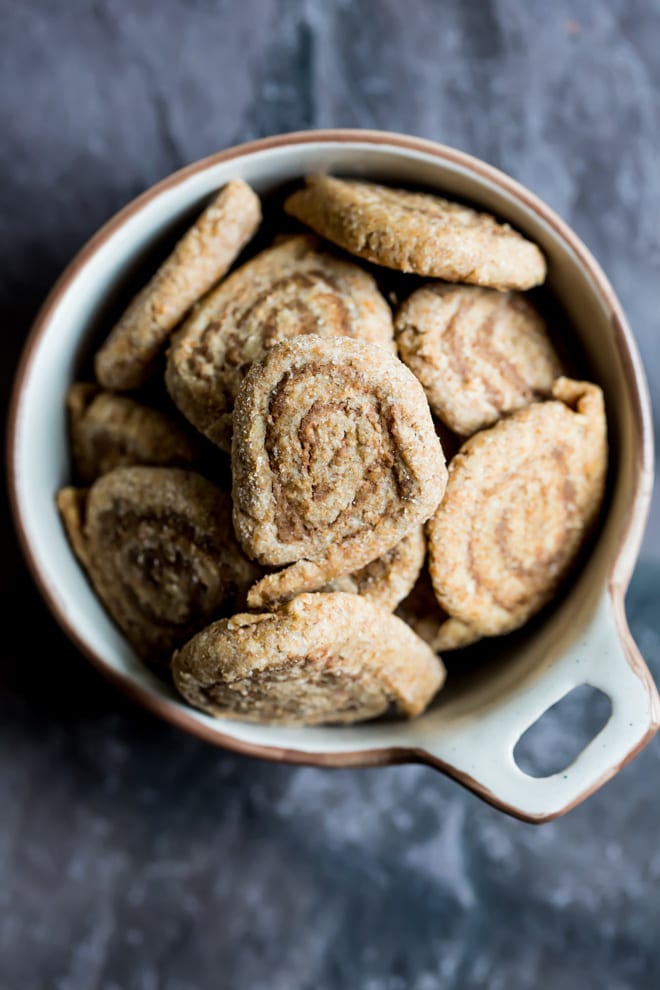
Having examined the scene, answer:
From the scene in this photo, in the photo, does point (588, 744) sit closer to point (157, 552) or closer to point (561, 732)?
point (561, 732)

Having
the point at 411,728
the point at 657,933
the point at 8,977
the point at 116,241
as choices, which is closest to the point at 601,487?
the point at 411,728

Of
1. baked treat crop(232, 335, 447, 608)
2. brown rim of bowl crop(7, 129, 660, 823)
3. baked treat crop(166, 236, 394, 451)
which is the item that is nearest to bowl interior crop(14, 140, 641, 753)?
brown rim of bowl crop(7, 129, 660, 823)

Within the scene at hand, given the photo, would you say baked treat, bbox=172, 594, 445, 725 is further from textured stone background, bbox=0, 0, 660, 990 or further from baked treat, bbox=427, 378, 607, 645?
textured stone background, bbox=0, 0, 660, 990

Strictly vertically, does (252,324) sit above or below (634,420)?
below

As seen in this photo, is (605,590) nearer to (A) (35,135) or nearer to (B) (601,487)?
(B) (601,487)

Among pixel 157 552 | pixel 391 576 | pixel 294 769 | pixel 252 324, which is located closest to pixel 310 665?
pixel 391 576

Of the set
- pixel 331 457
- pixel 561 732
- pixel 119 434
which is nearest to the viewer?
pixel 331 457

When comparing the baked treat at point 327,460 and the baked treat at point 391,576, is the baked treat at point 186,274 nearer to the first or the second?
the baked treat at point 327,460
